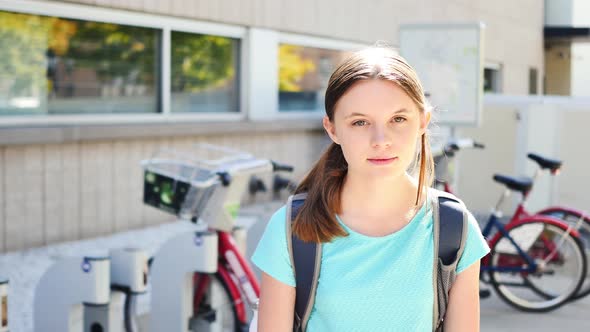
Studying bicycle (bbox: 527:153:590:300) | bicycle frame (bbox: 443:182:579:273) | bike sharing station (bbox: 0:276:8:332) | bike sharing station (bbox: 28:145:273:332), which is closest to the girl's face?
bike sharing station (bbox: 0:276:8:332)

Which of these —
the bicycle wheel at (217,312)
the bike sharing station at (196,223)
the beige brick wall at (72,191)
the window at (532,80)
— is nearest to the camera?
the bike sharing station at (196,223)

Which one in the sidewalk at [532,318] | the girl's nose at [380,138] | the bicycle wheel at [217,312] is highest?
the girl's nose at [380,138]

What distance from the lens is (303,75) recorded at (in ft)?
38.7

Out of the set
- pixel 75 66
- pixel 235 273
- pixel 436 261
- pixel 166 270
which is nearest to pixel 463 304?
pixel 436 261

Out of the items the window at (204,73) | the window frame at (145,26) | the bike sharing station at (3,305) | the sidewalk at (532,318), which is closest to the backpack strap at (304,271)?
the bike sharing station at (3,305)

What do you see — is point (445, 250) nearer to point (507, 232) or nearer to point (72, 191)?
point (507, 232)

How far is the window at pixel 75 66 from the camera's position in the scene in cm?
744

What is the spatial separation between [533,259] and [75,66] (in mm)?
4438

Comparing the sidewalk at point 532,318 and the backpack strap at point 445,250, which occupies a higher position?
the backpack strap at point 445,250

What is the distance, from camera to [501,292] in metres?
5.66

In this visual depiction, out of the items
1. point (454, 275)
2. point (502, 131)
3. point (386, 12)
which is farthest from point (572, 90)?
point (454, 275)

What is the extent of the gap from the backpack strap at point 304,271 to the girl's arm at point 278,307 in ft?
0.05

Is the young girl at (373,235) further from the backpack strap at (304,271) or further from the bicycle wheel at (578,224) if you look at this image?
the bicycle wheel at (578,224)

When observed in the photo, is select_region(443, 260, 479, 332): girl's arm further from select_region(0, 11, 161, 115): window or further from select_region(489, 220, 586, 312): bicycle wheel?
select_region(0, 11, 161, 115): window
